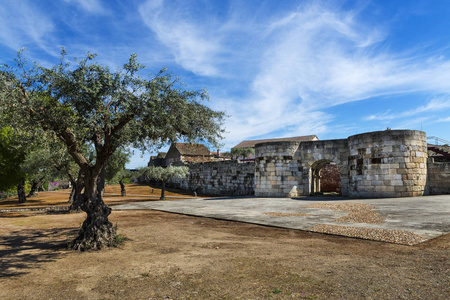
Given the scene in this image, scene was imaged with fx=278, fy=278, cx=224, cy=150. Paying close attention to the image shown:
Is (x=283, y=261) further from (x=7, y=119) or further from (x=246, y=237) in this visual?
(x=7, y=119)

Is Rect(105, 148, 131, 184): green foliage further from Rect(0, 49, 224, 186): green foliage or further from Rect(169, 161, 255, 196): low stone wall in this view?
Rect(0, 49, 224, 186): green foliage

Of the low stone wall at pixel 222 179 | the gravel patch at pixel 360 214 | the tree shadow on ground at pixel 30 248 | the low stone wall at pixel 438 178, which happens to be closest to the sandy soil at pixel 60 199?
the low stone wall at pixel 222 179

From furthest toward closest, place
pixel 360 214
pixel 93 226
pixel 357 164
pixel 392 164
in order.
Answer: pixel 357 164 < pixel 392 164 < pixel 360 214 < pixel 93 226

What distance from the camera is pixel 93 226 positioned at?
877cm

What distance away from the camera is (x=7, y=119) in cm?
852

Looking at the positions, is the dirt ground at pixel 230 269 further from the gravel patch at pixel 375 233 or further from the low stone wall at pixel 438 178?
the low stone wall at pixel 438 178

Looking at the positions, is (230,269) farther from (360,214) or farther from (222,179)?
(222,179)

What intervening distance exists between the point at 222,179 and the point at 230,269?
29929mm

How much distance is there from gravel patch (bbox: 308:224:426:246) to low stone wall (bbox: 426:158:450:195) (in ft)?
43.8

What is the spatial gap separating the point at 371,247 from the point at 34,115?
397 inches

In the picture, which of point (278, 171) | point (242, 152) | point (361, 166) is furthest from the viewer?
point (242, 152)

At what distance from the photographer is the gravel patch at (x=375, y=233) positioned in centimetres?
796

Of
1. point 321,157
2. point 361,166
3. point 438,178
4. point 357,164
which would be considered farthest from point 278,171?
point 438,178

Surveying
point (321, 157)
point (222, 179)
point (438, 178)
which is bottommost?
point (222, 179)
